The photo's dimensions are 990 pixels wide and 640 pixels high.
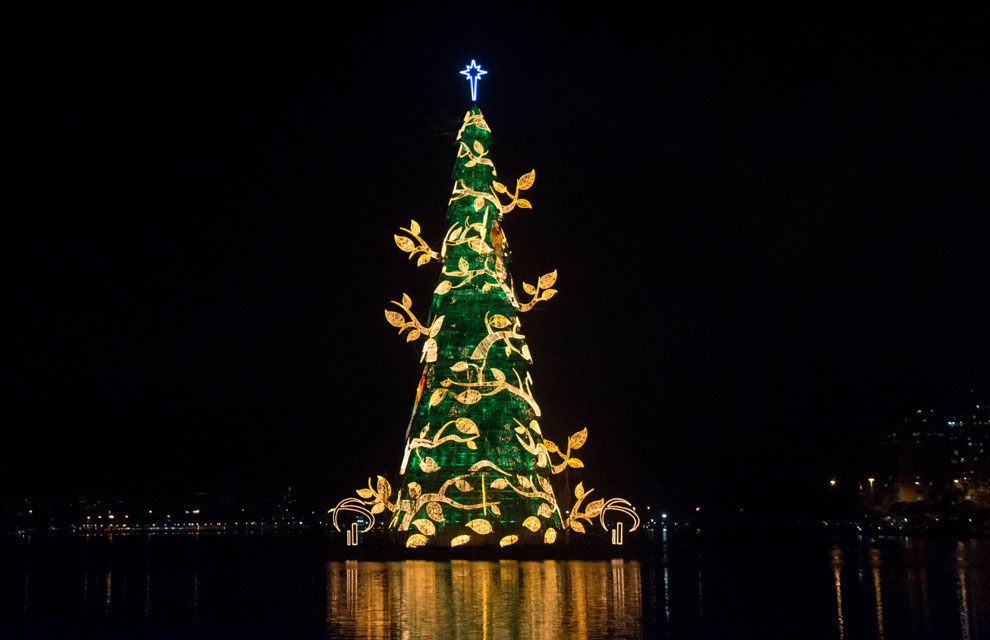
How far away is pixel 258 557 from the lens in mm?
38281

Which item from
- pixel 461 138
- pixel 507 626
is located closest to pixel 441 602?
pixel 507 626

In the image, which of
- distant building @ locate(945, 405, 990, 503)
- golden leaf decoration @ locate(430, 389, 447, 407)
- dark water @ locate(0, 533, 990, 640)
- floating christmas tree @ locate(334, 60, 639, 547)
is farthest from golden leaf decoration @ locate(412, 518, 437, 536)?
distant building @ locate(945, 405, 990, 503)

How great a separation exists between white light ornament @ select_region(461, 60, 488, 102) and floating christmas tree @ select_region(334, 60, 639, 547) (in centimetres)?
98

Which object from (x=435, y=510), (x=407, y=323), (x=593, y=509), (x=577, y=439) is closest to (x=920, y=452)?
(x=593, y=509)

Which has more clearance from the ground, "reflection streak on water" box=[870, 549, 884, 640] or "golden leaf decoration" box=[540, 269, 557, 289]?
"golden leaf decoration" box=[540, 269, 557, 289]

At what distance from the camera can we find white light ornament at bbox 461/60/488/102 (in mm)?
31719

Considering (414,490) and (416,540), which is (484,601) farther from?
(414,490)

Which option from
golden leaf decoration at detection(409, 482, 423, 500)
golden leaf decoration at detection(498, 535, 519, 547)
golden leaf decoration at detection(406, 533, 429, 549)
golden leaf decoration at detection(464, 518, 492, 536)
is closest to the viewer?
golden leaf decoration at detection(464, 518, 492, 536)

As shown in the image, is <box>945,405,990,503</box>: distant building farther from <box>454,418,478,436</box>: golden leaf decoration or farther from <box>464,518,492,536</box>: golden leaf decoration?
<box>454,418,478,436</box>: golden leaf decoration

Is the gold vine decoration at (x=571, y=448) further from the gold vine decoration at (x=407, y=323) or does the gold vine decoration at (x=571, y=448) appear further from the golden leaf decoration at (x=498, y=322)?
the gold vine decoration at (x=407, y=323)

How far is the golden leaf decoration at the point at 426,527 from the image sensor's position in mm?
27891

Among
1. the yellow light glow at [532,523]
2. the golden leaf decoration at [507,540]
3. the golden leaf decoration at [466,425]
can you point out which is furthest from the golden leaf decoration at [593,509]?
the golden leaf decoration at [466,425]

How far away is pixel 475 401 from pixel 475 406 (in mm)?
271

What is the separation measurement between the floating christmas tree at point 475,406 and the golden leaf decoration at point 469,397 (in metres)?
0.03
